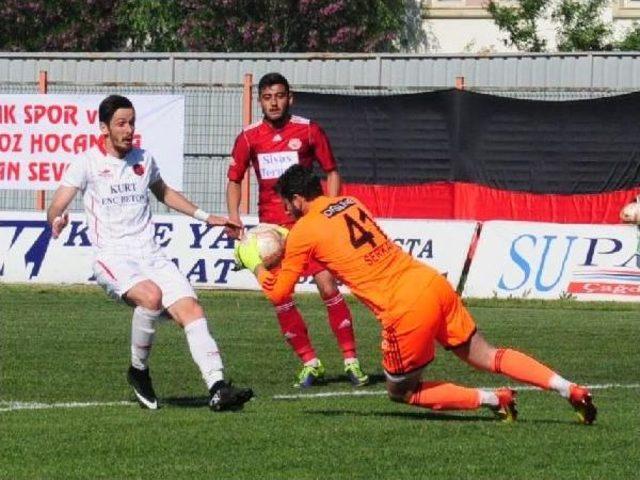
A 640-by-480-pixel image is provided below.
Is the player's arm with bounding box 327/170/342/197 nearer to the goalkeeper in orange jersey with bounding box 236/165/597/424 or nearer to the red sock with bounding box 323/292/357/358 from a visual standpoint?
the red sock with bounding box 323/292/357/358

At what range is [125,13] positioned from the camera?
169 feet

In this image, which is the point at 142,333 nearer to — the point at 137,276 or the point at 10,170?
the point at 137,276

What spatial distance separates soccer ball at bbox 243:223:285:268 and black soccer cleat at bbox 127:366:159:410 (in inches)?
40.0

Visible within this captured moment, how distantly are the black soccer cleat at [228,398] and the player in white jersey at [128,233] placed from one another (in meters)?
0.42

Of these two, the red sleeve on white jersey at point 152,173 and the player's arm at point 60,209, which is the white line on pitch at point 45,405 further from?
the red sleeve on white jersey at point 152,173

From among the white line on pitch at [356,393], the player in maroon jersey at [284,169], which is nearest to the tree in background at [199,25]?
the player in maroon jersey at [284,169]

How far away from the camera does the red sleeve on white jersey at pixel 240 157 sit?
1390 cm

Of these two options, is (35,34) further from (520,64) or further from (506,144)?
(506,144)

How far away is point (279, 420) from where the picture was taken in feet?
35.2

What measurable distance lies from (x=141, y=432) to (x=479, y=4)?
158 feet

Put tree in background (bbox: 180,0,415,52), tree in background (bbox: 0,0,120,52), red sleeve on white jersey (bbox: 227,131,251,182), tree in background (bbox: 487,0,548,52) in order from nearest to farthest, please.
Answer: red sleeve on white jersey (bbox: 227,131,251,182)
tree in background (bbox: 180,0,415,52)
tree in background (bbox: 0,0,120,52)
tree in background (bbox: 487,0,548,52)

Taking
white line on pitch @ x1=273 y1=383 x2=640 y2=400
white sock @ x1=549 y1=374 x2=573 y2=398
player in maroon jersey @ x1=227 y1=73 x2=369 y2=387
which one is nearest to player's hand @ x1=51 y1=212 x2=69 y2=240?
white line on pitch @ x1=273 y1=383 x2=640 y2=400

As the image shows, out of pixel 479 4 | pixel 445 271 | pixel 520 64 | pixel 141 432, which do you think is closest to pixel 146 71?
pixel 520 64

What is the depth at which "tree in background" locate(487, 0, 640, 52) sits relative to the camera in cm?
4972
